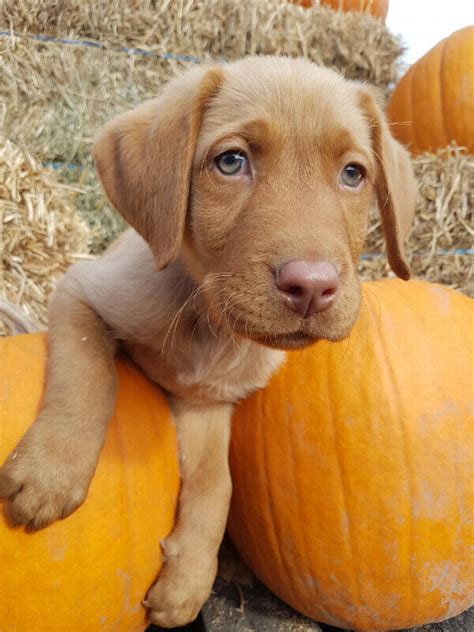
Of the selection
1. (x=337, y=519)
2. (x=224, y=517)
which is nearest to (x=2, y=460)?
(x=224, y=517)

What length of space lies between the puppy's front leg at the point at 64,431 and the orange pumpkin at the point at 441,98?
345 cm

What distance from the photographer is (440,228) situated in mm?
4176

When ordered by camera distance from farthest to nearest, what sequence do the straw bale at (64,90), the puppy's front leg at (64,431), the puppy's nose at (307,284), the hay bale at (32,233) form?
the straw bale at (64,90) → the hay bale at (32,233) → the puppy's front leg at (64,431) → the puppy's nose at (307,284)

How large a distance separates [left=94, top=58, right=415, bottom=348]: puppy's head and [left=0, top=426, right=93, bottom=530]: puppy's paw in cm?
56

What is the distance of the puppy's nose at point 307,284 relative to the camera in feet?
4.58

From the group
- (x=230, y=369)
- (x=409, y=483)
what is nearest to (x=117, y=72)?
(x=230, y=369)

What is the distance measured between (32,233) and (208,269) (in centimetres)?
181

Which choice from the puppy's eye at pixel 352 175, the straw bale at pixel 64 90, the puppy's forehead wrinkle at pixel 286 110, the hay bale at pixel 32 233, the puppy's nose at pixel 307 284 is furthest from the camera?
the straw bale at pixel 64 90

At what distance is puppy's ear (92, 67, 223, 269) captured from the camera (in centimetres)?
172

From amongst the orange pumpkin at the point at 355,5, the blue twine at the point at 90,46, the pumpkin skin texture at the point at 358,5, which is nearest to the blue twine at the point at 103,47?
the blue twine at the point at 90,46

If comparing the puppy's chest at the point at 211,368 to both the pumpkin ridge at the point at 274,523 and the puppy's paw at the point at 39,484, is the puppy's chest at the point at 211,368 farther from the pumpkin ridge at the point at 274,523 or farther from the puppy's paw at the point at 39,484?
the puppy's paw at the point at 39,484

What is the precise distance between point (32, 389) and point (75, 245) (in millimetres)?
1870

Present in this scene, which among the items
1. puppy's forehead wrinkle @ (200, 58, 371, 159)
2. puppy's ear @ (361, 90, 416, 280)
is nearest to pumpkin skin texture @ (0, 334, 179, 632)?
puppy's forehead wrinkle @ (200, 58, 371, 159)

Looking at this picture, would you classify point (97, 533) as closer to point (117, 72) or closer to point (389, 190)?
point (389, 190)
